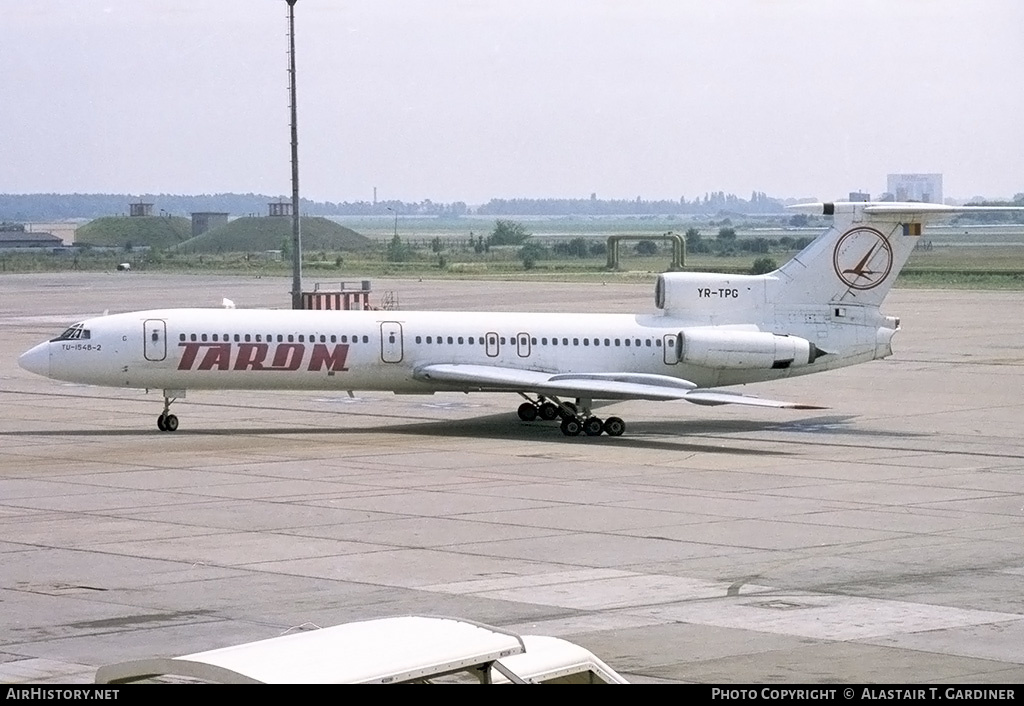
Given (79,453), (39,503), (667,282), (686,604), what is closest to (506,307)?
(667,282)

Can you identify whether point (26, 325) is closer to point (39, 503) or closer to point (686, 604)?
point (39, 503)

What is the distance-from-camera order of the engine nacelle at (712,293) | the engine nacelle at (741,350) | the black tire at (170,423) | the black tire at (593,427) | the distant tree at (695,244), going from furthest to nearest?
1. the distant tree at (695,244)
2. the engine nacelle at (712,293)
3. the engine nacelle at (741,350)
4. the black tire at (593,427)
5. the black tire at (170,423)

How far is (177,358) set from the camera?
3516 centimetres

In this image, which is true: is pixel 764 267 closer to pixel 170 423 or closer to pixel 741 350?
Result: pixel 741 350

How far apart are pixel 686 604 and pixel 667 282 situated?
20.2m

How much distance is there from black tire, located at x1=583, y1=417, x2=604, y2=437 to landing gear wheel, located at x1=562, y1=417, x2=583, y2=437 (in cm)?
13

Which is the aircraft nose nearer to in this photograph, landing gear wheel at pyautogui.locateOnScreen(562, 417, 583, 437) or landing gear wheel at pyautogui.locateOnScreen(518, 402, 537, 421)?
landing gear wheel at pyautogui.locateOnScreen(518, 402, 537, 421)

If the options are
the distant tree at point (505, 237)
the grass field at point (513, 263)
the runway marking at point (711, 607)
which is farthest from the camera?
the distant tree at point (505, 237)

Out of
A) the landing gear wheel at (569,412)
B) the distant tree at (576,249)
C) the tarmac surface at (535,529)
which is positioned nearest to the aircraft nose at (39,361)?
the tarmac surface at (535,529)

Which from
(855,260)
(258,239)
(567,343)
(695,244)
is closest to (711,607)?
(567,343)

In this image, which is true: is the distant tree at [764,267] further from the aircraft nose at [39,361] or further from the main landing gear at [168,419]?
the aircraft nose at [39,361]

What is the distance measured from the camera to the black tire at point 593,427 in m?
35.7

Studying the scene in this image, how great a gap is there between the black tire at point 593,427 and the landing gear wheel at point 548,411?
241 centimetres

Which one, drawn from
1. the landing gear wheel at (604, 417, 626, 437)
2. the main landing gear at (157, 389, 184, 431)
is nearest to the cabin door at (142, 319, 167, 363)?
the main landing gear at (157, 389, 184, 431)
